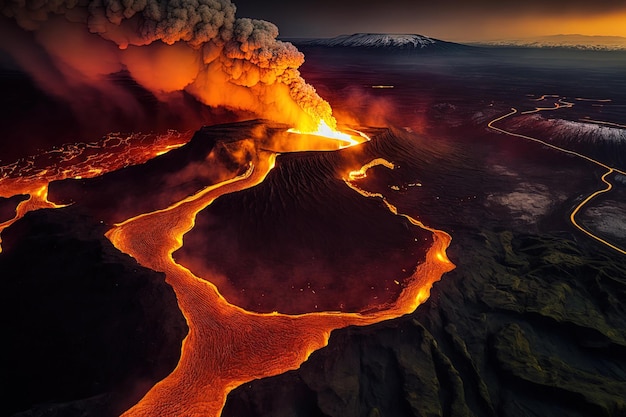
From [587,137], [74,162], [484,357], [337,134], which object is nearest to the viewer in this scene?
[484,357]

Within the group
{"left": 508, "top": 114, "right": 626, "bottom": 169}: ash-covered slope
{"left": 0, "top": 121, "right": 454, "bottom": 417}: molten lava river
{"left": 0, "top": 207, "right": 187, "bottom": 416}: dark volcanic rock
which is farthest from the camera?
{"left": 508, "top": 114, "right": 626, "bottom": 169}: ash-covered slope

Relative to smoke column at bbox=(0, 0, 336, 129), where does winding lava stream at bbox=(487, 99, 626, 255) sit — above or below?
below

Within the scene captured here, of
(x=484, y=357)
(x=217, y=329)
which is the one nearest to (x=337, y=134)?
(x=217, y=329)

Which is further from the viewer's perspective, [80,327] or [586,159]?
[586,159]

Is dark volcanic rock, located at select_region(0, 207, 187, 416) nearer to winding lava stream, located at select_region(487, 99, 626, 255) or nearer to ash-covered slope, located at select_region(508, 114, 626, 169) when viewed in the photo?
winding lava stream, located at select_region(487, 99, 626, 255)

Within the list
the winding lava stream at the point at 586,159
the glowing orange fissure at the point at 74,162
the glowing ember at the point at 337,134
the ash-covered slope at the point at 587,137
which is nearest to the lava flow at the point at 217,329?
the glowing orange fissure at the point at 74,162

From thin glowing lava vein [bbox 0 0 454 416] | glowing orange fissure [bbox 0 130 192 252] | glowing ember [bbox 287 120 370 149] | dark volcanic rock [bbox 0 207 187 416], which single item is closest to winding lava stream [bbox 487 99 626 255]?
thin glowing lava vein [bbox 0 0 454 416]

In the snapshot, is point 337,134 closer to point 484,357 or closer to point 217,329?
point 217,329
